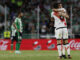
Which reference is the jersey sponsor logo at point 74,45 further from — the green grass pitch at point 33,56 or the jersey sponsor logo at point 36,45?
the green grass pitch at point 33,56

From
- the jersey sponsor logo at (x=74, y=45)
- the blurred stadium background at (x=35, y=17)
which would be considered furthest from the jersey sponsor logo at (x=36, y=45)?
the jersey sponsor logo at (x=74, y=45)

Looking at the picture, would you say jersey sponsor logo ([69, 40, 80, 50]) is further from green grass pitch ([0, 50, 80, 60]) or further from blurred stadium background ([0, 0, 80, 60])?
green grass pitch ([0, 50, 80, 60])

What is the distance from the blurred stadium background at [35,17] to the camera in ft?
77.8

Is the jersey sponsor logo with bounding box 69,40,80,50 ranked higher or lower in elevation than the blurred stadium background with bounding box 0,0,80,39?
lower

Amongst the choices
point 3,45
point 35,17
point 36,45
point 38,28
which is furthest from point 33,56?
point 35,17

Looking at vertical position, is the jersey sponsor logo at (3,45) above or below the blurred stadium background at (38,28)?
below

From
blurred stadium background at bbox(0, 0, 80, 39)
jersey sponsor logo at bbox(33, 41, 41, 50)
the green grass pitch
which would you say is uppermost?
blurred stadium background at bbox(0, 0, 80, 39)

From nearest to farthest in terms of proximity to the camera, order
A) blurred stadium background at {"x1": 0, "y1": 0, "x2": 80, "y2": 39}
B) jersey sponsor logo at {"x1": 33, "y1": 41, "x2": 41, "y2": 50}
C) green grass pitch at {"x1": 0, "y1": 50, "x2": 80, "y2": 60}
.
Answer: green grass pitch at {"x1": 0, "y1": 50, "x2": 80, "y2": 60} → blurred stadium background at {"x1": 0, "y1": 0, "x2": 80, "y2": 39} → jersey sponsor logo at {"x1": 33, "y1": 41, "x2": 41, "y2": 50}

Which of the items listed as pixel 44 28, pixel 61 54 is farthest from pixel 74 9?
pixel 61 54

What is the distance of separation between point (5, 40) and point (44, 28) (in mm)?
3119

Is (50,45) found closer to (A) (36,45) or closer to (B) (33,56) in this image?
(A) (36,45)

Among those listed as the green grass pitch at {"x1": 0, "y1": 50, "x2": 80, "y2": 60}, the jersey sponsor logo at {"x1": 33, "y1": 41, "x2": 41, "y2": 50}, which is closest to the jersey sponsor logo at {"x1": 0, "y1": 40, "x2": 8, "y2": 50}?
the jersey sponsor logo at {"x1": 33, "y1": 41, "x2": 41, "y2": 50}

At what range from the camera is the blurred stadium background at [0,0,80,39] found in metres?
23.7

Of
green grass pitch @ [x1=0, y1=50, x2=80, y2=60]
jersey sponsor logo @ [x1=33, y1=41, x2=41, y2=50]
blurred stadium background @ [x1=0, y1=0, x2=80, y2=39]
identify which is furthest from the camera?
jersey sponsor logo @ [x1=33, y1=41, x2=41, y2=50]
